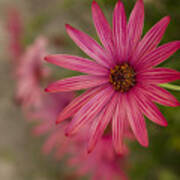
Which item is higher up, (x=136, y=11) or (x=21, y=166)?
(x=136, y=11)

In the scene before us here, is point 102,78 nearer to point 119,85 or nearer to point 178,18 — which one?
point 119,85

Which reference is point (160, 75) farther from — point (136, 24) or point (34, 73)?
point (34, 73)

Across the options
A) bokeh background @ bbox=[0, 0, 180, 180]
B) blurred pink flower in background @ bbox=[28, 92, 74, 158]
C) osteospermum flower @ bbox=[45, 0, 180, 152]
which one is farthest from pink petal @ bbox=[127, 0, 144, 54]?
bokeh background @ bbox=[0, 0, 180, 180]

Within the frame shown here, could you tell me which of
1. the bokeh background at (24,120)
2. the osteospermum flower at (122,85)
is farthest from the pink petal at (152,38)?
the bokeh background at (24,120)

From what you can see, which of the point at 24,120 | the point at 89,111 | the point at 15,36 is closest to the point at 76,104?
the point at 89,111

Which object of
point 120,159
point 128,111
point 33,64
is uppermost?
point 33,64

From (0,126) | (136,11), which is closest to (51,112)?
(136,11)
